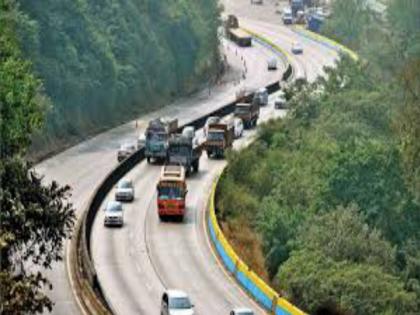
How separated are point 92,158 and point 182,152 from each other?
45.2 ft

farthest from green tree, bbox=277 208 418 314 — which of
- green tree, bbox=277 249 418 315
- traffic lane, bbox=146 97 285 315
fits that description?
traffic lane, bbox=146 97 285 315

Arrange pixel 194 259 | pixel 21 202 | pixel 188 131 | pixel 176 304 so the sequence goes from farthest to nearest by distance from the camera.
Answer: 1. pixel 188 131
2. pixel 194 259
3. pixel 176 304
4. pixel 21 202

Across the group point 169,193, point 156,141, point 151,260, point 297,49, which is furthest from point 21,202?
point 297,49

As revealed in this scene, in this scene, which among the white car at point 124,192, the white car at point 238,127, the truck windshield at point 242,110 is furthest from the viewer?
the truck windshield at point 242,110

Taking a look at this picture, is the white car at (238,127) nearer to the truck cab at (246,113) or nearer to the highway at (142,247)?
the highway at (142,247)

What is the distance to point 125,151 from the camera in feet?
346

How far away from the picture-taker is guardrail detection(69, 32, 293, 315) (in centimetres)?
6204

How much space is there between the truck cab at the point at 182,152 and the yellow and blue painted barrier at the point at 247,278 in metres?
13.7

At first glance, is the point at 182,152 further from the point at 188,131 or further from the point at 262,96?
the point at 262,96

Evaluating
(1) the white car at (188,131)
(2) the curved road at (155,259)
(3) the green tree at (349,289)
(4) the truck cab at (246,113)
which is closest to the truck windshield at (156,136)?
(2) the curved road at (155,259)

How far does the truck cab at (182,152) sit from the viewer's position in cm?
9550

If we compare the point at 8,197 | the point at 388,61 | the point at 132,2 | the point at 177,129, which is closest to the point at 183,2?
the point at 132,2

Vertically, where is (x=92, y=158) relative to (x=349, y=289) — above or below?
below

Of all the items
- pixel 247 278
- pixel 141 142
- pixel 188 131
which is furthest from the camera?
pixel 188 131
